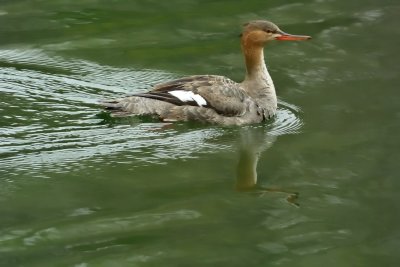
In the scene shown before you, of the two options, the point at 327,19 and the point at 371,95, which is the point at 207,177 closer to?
the point at 371,95

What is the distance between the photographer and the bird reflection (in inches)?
306

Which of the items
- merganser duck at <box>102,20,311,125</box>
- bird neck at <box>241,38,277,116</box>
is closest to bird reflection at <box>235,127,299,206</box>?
merganser duck at <box>102,20,311,125</box>

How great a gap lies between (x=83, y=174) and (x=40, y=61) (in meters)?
3.65

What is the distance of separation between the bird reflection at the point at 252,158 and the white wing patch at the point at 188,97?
1.58 ft

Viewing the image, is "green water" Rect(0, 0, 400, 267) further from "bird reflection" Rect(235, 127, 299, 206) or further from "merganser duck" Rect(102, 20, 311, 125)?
"merganser duck" Rect(102, 20, 311, 125)

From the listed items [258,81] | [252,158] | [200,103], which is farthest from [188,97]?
[252,158]

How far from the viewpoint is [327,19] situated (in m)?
13.2

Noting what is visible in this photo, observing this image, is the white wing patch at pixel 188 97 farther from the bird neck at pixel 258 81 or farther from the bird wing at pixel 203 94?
the bird neck at pixel 258 81

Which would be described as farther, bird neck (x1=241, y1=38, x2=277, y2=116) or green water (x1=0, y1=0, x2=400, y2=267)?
bird neck (x1=241, y1=38, x2=277, y2=116)

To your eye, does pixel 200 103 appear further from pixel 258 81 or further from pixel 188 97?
pixel 258 81

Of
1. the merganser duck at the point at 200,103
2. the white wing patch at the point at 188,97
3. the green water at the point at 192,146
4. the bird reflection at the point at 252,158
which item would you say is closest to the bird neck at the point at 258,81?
the merganser duck at the point at 200,103

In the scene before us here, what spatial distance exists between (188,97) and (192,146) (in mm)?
891

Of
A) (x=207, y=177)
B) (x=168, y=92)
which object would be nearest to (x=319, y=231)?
(x=207, y=177)

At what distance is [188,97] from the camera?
375 inches
